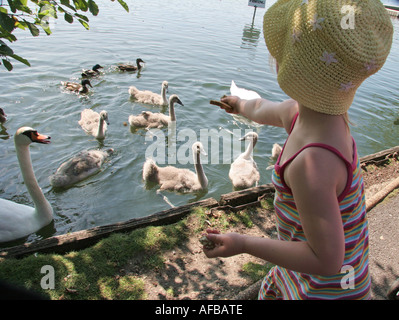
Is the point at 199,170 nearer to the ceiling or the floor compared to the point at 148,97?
nearer to the ceiling

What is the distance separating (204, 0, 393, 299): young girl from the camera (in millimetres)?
1489

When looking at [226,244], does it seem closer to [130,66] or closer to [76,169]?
[76,169]

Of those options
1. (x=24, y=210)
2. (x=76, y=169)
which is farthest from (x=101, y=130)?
(x=24, y=210)

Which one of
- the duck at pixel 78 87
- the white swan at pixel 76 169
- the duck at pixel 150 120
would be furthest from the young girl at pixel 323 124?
the duck at pixel 78 87

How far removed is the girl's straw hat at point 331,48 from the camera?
4.83 ft

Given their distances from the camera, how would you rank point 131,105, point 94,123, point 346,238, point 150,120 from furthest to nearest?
point 131,105, point 150,120, point 94,123, point 346,238

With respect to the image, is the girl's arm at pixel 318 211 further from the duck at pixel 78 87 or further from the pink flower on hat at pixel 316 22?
the duck at pixel 78 87

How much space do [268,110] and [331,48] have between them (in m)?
1.09

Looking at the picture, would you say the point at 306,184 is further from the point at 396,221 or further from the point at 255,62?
the point at 255,62

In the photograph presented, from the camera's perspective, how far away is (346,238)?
1.90 m

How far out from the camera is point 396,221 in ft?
18.2

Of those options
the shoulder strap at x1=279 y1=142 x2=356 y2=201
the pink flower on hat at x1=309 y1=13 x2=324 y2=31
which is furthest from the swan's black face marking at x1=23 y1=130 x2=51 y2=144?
the pink flower on hat at x1=309 y1=13 x2=324 y2=31

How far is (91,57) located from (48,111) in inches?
251

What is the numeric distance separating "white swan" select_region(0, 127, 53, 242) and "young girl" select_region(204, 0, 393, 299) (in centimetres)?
488
